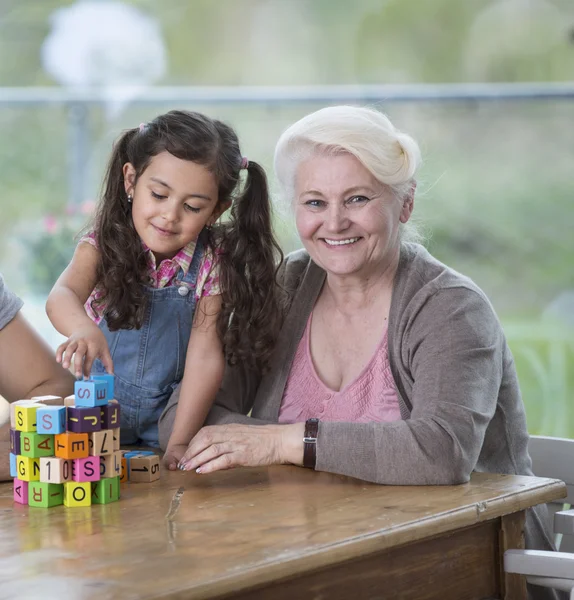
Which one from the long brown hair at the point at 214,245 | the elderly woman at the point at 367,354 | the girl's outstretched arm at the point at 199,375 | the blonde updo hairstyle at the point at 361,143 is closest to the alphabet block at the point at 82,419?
the elderly woman at the point at 367,354

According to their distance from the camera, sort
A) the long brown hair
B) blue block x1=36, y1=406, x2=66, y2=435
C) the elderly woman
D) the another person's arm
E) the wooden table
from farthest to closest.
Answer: the long brown hair
the another person's arm
the elderly woman
blue block x1=36, y1=406, x2=66, y2=435
the wooden table

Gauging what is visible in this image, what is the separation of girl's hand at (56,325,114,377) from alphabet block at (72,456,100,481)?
20 centimetres

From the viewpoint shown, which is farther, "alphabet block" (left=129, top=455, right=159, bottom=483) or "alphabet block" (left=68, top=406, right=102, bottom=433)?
"alphabet block" (left=129, top=455, right=159, bottom=483)

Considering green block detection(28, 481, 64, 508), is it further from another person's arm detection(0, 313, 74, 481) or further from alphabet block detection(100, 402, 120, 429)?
another person's arm detection(0, 313, 74, 481)

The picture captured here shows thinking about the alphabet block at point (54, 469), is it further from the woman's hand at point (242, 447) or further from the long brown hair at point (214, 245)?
the long brown hair at point (214, 245)

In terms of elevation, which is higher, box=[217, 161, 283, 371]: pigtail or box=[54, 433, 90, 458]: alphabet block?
box=[217, 161, 283, 371]: pigtail

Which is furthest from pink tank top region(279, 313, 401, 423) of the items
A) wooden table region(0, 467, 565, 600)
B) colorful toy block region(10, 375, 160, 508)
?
colorful toy block region(10, 375, 160, 508)

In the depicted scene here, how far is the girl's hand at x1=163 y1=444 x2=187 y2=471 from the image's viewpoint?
Answer: 1995mm

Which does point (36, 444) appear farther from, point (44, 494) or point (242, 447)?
point (242, 447)

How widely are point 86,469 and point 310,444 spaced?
0.48 meters

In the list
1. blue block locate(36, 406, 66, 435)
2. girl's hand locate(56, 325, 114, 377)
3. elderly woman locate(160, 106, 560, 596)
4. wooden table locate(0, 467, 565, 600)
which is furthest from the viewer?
elderly woman locate(160, 106, 560, 596)

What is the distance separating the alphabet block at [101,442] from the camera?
164cm

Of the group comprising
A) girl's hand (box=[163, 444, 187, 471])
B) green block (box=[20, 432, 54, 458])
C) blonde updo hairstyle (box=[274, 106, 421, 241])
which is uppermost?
blonde updo hairstyle (box=[274, 106, 421, 241])

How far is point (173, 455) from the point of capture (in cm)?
205
